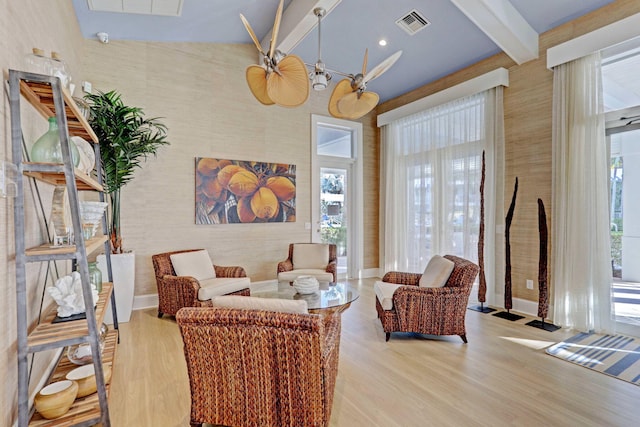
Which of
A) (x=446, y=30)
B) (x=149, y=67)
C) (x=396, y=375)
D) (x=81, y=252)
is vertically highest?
(x=446, y=30)

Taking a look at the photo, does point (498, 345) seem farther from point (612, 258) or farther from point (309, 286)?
point (309, 286)

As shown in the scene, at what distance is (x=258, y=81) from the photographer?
277 cm

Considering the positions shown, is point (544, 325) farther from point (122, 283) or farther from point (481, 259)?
point (122, 283)

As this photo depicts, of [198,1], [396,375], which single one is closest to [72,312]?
[396,375]

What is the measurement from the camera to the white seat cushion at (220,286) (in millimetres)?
3631

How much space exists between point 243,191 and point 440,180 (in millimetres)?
3029

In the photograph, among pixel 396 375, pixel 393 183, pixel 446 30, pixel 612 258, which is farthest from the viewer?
pixel 393 183

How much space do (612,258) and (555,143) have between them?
138cm

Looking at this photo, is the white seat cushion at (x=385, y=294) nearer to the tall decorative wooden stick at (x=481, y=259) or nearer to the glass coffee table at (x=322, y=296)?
the glass coffee table at (x=322, y=296)

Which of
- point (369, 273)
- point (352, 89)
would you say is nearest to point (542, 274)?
point (352, 89)

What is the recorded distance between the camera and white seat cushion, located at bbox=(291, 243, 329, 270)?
500cm

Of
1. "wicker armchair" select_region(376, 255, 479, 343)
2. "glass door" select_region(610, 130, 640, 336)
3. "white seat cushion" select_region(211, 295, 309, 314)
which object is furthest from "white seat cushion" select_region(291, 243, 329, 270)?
"glass door" select_region(610, 130, 640, 336)

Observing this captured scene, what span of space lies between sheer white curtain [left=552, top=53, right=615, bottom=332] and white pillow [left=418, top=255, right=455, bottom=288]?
4.69ft

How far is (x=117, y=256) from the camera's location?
12.5ft
